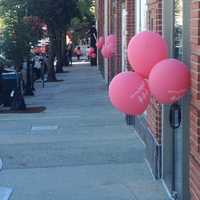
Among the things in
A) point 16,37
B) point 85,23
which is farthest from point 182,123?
point 85,23

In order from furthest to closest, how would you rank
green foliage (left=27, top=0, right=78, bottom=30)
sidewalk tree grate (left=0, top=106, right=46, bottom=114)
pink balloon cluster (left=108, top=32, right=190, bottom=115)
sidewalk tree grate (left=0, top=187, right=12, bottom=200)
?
green foliage (left=27, top=0, right=78, bottom=30)
sidewalk tree grate (left=0, top=106, right=46, bottom=114)
sidewalk tree grate (left=0, top=187, right=12, bottom=200)
pink balloon cluster (left=108, top=32, right=190, bottom=115)

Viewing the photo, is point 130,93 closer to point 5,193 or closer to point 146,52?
point 146,52

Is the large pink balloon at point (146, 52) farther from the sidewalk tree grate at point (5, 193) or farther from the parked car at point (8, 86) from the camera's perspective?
the parked car at point (8, 86)

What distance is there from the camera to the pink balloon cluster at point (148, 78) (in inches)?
265

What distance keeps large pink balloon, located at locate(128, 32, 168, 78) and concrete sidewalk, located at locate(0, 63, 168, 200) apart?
6.93ft

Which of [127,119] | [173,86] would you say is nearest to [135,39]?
[173,86]

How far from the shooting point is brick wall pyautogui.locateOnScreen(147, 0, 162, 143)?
9758 mm

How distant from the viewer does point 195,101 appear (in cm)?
683

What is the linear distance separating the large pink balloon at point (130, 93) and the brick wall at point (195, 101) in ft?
1.59

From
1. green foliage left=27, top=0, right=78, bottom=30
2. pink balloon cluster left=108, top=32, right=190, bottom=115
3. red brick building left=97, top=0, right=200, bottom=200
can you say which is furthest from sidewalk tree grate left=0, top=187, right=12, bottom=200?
green foliage left=27, top=0, right=78, bottom=30

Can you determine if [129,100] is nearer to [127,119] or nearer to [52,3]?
[127,119]

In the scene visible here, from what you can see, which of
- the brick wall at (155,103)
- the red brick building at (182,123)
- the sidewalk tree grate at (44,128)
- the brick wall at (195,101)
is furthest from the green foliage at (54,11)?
the brick wall at (195,101)

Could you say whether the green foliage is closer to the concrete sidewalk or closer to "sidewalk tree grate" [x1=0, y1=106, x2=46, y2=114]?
A: "sidewalk tree grate" [x1=0, y1=106, x2=46, y2=114]

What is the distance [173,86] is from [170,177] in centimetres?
280
